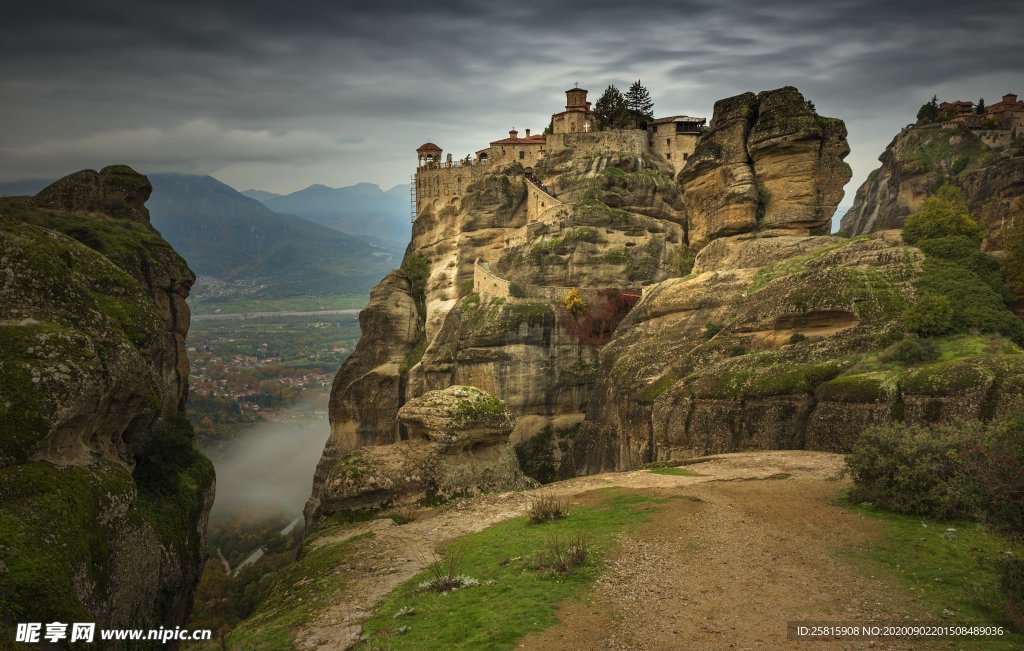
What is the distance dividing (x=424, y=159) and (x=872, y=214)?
168 ft

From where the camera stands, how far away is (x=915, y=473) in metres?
12.8

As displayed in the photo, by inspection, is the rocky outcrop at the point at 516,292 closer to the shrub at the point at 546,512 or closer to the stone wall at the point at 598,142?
the stone wall at the point at 598,142

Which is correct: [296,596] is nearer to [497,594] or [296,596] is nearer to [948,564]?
[497,594]

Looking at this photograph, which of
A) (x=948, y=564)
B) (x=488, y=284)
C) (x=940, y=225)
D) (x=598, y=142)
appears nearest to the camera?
(x=948, y=564)

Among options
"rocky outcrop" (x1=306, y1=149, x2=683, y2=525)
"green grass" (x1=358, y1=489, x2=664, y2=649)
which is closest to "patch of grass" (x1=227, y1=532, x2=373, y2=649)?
"green grass" (x1=358, y1=489, x2=664, y2=649)

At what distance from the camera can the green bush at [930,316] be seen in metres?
21.3

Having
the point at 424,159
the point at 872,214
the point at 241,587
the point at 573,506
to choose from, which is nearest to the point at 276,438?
the point at 424,159

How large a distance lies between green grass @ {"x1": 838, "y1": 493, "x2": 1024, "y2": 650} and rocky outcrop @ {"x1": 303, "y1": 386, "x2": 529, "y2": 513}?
435 inches

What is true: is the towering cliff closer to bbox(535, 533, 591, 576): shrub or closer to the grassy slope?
the grassy slope

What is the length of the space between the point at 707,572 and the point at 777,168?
2959 cm

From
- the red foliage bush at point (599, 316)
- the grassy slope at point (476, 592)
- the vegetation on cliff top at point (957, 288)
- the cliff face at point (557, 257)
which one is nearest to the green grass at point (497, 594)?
the grassy slope at point (476, 592)

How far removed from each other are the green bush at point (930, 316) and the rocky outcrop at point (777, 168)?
13.7 m

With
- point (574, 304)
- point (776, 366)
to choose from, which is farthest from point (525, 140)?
point (776, 366)

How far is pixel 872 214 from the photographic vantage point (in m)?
77.8
